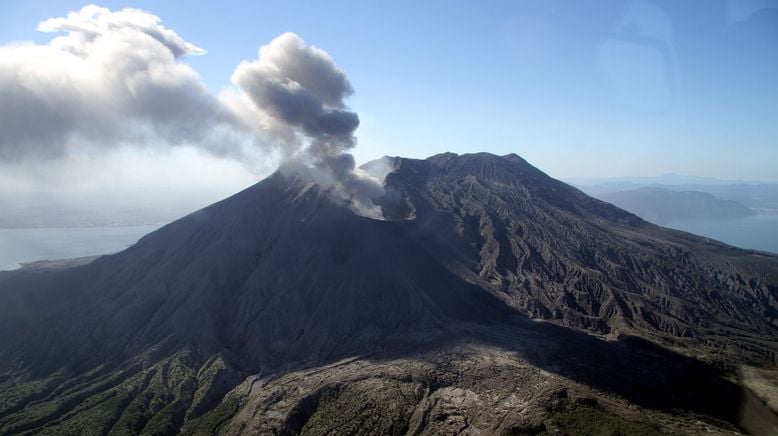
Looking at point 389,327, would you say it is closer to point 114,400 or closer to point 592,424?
point 592,424

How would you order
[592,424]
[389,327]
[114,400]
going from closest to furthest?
[592,424] → [114,400] → [389,327]

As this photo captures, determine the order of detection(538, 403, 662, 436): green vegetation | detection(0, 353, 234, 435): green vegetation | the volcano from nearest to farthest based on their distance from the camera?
detection(538, 403, 662, 436): green vegetation < the volcano < detection(0, 353, 234, 435): green vegetation

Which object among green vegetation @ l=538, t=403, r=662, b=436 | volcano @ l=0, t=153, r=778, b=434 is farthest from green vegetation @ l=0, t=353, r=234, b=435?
green vegetation @ l=538, t=403, r=662, b=436

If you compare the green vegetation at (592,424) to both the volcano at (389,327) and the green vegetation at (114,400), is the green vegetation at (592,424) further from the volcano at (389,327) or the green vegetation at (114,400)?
the green vegetation at (114,400)

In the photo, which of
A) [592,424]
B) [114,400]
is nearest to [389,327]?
[592,424]

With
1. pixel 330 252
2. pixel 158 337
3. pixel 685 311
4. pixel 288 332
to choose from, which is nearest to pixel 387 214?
pixel 330 252

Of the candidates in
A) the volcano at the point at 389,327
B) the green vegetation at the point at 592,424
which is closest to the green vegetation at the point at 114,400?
the volcano at the point at 389,327

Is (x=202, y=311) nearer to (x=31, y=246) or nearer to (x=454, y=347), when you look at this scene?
(x=454, y=347)

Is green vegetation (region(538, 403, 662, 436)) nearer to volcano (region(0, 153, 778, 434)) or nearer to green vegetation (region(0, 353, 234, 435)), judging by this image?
volcano (region(0, 153, 778, 434))

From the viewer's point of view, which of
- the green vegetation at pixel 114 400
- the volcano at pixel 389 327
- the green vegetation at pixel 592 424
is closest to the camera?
the green vegetation at pixel 592 424
